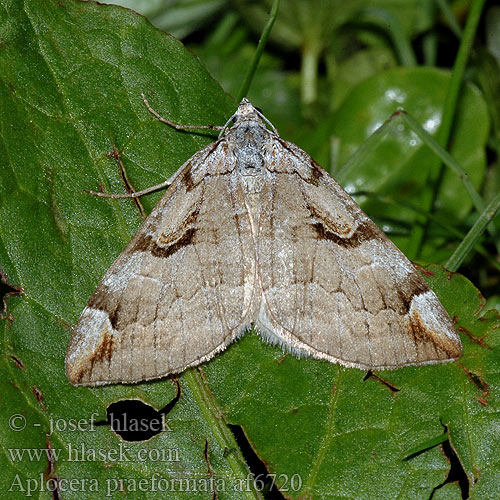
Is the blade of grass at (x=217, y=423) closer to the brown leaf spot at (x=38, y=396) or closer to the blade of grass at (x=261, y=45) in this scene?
the brown leaf spot at (x=38, y=396)

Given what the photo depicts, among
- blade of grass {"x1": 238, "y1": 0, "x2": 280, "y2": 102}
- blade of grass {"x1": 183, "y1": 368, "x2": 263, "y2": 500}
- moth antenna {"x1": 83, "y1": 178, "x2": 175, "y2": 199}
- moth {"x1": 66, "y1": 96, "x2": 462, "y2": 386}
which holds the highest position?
blade of grass {"x1": 238, "y1": 0, "x2": 280, "y2": 102}

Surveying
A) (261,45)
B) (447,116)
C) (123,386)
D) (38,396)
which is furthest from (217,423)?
(447,116)

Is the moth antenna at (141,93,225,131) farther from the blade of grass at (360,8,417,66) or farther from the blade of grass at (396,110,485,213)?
the blade of grass at (360,8,417,66)

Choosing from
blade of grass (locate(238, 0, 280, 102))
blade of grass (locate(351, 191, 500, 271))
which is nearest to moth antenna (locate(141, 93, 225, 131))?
blade of grass (locate(238, 0, 280, 102))

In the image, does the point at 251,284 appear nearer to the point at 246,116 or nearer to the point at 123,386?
the point at 123,386

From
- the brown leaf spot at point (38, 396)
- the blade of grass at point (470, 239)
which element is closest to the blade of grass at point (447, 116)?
the blade of grass at point (470, 239)

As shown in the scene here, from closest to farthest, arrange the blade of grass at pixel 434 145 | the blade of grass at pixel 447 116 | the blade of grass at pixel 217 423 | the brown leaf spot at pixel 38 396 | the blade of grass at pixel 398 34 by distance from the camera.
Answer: the brown leaf spot at pixel 38 396 < the blade of grass at pixel 217 423 < the blade of grass at pixel 434 145 < the blade of grass at pixel 447 116 < the blade of grass at pixel 398 34
